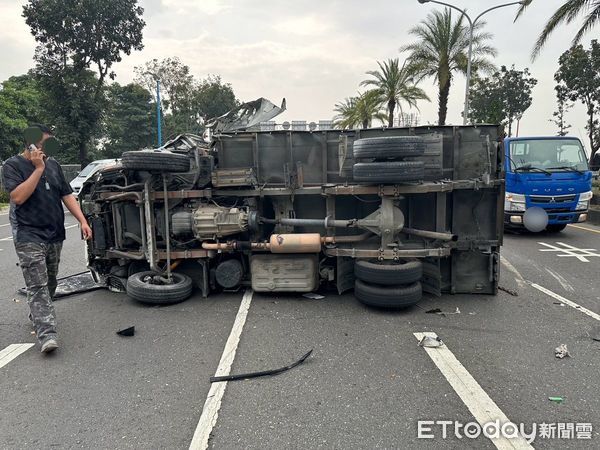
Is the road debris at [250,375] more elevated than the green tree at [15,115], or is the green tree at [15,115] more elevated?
the green tree at [15,115]

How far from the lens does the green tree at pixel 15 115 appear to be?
26.7m

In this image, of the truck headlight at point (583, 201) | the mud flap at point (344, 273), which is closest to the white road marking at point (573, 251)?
the truck headlight at point (583, 201)

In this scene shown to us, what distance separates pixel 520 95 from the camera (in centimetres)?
4350

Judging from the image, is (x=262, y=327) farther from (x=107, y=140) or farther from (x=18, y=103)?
(x=107, y=140)

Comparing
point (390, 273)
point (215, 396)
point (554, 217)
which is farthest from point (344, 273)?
point (554, 217)

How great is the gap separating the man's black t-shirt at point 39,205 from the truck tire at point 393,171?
3.37 metres

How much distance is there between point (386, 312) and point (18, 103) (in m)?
35.6

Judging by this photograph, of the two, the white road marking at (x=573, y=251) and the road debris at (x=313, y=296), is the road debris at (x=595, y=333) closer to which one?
the road debris at (x=313, y=296)

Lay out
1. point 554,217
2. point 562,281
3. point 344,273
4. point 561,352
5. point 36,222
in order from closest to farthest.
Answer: point 561,352 → point 36,222 → point 344,273 → point 562,281 → point 554,217

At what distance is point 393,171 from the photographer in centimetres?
487

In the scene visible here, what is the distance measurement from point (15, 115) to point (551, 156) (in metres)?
32.5

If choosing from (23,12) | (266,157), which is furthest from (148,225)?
(23,12)

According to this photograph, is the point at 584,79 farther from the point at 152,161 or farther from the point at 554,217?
Result: the point at 152,161

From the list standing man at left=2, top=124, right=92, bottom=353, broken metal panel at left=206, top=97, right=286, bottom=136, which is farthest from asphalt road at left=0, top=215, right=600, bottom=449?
broken metal panel at left=206, top=97, right=286, bottom=136
